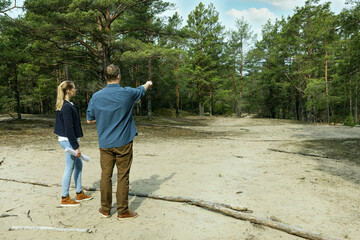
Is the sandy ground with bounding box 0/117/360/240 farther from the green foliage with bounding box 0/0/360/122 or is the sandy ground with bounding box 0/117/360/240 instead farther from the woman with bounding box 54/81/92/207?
the green foliage with bounding box 0/0/360/122

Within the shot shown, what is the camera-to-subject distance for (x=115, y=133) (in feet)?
10.4

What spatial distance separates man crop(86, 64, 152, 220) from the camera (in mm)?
3162

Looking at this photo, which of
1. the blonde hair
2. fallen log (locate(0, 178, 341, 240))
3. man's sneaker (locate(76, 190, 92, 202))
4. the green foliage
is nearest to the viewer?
fallen log (locate(0, 178, 341, 240))

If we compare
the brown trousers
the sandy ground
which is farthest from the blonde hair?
the sandy ground

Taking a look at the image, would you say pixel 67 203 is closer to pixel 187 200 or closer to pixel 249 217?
pixel 187 200

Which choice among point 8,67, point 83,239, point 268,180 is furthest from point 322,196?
point 8,67

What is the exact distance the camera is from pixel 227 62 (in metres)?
35.2

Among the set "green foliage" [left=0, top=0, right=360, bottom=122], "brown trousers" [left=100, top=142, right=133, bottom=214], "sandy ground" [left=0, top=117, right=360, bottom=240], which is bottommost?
"sandy ground" [left=0, top=117, right=360, bottom=240]

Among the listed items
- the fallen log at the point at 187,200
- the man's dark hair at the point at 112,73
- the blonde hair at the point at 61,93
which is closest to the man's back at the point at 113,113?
the man's dark hair at the point at 112,73

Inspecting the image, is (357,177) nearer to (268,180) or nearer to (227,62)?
(268,180)

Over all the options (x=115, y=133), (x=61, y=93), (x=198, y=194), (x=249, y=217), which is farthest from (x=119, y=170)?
(x=249, y=217)

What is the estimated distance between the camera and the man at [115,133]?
3162 millimetres

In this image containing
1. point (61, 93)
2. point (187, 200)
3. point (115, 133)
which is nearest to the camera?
point (115, 133)

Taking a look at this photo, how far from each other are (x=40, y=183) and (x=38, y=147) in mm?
5343
